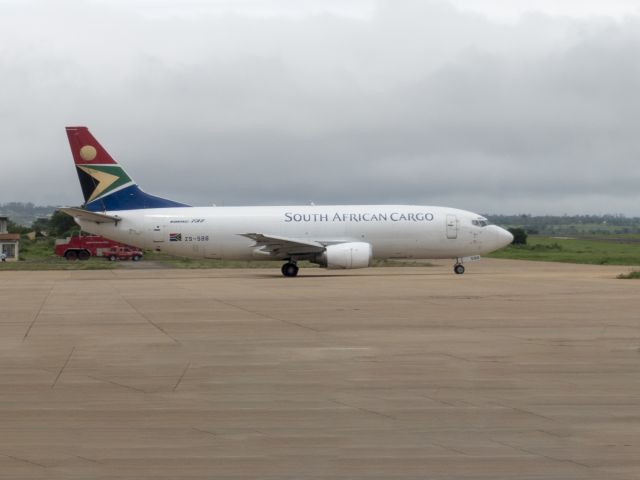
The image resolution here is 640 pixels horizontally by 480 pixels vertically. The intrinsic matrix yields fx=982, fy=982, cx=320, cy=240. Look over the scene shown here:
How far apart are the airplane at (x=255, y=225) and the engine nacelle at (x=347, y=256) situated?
29.8 inches

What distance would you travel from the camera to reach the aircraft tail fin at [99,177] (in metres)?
41.4

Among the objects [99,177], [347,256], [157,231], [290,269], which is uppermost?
[99,177]

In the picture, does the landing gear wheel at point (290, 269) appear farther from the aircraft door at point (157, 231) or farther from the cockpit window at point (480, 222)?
the cockpit window at point (480, 222)

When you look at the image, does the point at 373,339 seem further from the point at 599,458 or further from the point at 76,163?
the point at 76,163

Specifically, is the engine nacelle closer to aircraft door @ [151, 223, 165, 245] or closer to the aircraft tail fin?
aircraft door @ [151, 223, 165, 245]

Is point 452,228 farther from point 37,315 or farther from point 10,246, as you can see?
point 10,246

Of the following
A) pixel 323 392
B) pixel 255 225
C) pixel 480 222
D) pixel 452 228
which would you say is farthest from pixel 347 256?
pixel 323 392

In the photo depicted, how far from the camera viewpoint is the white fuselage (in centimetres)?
4069

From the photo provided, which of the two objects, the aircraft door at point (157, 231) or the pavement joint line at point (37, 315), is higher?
the aircraft door at point (157, 231)

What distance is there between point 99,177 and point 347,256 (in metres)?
11.2

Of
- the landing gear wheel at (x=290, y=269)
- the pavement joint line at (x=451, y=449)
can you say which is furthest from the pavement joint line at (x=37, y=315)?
the landing gear wheel at (x=290, y=269)

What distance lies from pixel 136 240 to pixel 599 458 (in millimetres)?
34948

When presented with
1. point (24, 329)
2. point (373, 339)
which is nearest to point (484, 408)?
point (373, 339)

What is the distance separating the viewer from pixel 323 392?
1127 cm
